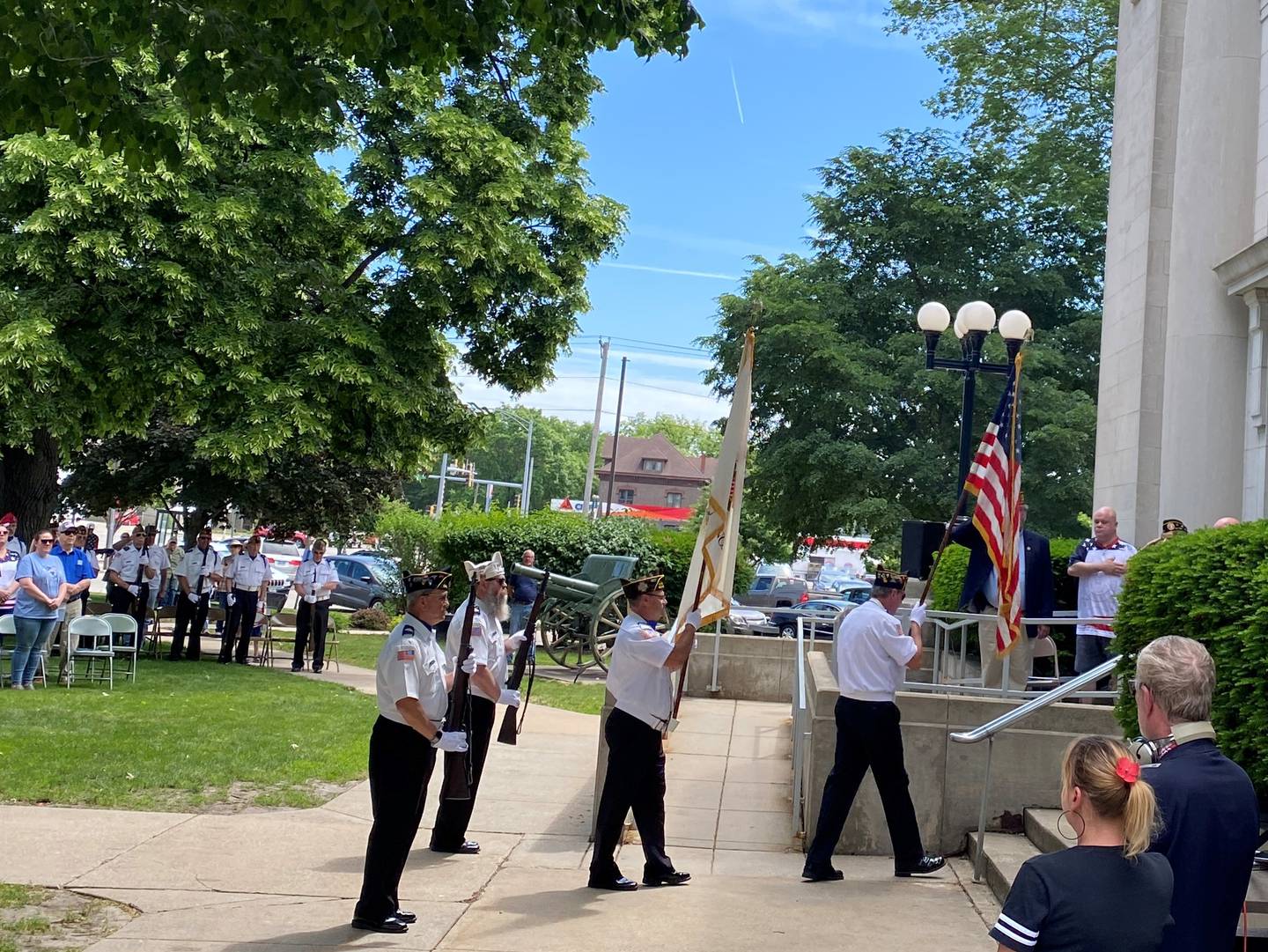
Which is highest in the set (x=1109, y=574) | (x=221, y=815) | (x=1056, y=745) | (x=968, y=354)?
(x=968, y=354)

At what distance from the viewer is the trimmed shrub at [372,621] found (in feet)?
98.6

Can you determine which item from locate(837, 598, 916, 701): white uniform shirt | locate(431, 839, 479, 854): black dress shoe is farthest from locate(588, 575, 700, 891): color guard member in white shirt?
locate(431, 839, 479, 854): black dress shoe

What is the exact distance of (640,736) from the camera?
7.81 meters

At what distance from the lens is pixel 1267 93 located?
1441cm

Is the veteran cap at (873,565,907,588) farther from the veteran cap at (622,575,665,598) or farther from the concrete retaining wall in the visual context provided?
the veteran cap at (622,575,665,598)

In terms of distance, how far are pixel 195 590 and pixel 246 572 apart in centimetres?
94

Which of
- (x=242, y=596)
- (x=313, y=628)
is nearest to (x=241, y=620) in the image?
(x=242, y=596)

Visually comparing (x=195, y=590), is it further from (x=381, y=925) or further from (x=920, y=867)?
(x=920, y=867)

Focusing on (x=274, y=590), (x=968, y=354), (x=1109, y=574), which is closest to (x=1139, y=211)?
(x=968, y=354)

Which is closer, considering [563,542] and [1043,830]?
[1043,830]

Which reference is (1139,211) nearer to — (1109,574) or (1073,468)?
(1109,574)

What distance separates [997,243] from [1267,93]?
19.4 meters

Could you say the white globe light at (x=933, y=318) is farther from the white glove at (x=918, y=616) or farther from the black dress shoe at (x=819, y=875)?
the black dress shoe at (x=819, y=875)

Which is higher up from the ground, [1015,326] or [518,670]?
[1015,326]
